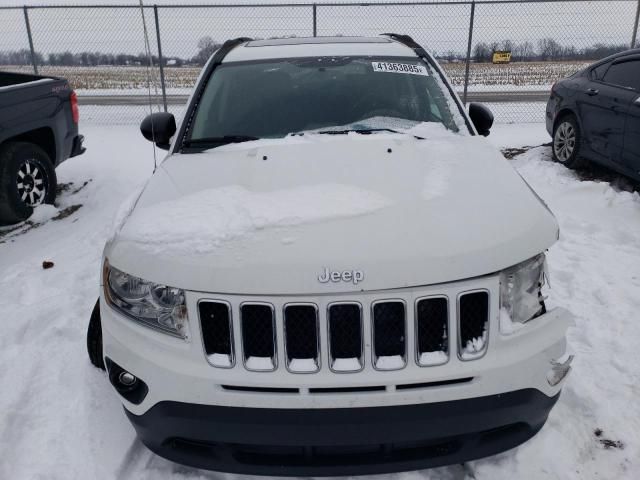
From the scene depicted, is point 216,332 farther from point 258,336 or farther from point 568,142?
point 568,142

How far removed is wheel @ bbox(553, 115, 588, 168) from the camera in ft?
22.0

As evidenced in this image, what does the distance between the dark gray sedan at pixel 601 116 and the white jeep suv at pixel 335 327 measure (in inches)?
166

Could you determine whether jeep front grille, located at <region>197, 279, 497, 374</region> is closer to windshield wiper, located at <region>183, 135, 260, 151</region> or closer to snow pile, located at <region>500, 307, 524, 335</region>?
snow pile, located at <region>500, 307, 524, 335</region>

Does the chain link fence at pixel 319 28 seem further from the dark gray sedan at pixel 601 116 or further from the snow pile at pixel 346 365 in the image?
the snow pile at pixel 346 365

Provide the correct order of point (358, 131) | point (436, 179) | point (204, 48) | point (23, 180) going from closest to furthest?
1. point (436, 179)
2. point (358, 131)
3. point (23, 180)
4. point (204, 48)

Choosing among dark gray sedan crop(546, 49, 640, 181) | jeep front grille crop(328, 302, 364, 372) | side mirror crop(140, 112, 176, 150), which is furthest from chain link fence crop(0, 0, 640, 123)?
jeep front grille crop(328, 302, 364, 372)

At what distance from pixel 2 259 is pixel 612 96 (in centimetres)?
629

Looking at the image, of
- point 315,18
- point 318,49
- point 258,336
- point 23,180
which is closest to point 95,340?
point 258,336

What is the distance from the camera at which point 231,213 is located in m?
2.17

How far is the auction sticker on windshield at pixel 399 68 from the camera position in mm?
3570

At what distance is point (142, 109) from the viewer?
47.2 feet

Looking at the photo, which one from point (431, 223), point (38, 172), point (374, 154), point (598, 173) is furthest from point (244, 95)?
point (598, 173)

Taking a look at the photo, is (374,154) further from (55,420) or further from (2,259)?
(2,259)

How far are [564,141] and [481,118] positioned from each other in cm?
395
